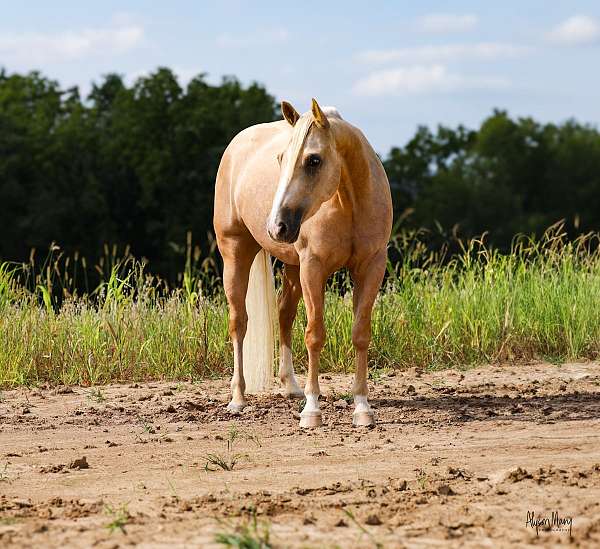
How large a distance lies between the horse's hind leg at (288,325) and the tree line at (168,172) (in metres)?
27.2

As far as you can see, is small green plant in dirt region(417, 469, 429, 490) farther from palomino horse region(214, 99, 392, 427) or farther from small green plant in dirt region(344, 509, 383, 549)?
palomino horse region(214, 99, 392, 427)

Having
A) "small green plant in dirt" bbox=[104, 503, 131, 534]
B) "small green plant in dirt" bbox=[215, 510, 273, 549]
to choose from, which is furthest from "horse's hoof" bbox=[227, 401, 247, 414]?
"small green plant in dirt" bbox=[215, 510, 273, 549]

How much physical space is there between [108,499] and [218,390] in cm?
382

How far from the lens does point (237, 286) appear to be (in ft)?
25.9

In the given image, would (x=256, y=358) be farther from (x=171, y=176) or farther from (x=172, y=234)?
(x=171, y=176)

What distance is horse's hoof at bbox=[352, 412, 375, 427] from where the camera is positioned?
6800 millimetres

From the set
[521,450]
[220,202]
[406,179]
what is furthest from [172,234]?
[521,450]

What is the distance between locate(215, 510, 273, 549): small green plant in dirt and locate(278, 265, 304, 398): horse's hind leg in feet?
12.8

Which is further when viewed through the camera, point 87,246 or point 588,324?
point 87,246

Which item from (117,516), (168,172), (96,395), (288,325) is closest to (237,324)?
(288,325)

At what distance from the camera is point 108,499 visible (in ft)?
16.1

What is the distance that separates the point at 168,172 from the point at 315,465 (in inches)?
1603

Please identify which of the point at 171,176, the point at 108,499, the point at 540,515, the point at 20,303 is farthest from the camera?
the point at 171,176

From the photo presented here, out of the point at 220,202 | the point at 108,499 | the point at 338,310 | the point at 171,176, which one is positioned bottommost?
the point at 108,499
